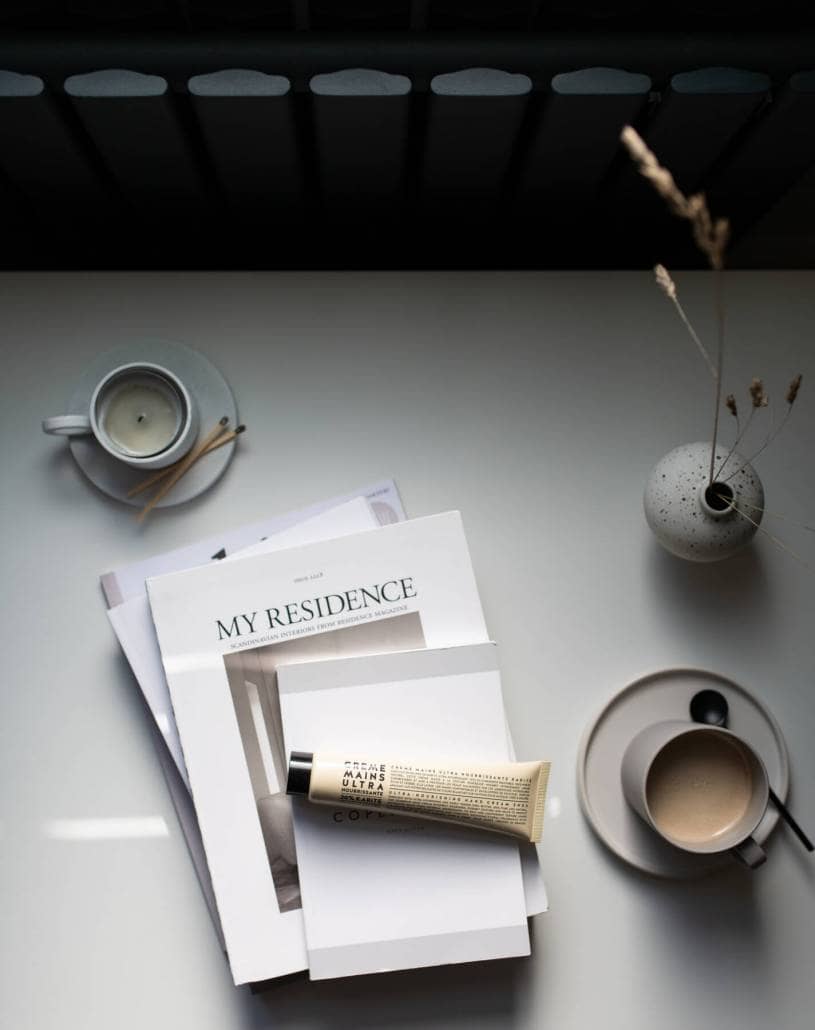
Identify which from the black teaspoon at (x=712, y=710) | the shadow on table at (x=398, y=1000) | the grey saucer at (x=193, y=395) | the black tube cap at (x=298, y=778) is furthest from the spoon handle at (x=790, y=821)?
the grey saucer at (x=193, y=395)

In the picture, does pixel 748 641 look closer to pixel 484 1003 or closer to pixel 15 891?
pixel 484 1003

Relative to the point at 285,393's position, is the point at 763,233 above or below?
above

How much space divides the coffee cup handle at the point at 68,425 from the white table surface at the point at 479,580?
0.20ft

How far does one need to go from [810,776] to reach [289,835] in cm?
43

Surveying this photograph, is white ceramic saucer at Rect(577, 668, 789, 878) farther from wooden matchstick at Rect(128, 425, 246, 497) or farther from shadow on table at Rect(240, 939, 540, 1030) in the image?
wooden matchstick at Rect(128, 425, 246, 497)

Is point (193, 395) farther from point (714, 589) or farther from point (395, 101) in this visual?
point (714, 589)

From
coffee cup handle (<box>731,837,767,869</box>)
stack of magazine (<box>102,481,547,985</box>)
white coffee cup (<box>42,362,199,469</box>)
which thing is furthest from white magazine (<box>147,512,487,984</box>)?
coffee cup handle (<box>731,837,767,869</box>)

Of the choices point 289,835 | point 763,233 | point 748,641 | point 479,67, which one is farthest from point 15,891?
point 763,233

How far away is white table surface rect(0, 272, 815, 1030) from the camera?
78 centimetres

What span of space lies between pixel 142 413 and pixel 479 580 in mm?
313

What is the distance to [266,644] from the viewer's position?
2.56 feet

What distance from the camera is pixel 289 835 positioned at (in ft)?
2.52

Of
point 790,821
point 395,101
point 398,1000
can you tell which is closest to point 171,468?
point 395,101

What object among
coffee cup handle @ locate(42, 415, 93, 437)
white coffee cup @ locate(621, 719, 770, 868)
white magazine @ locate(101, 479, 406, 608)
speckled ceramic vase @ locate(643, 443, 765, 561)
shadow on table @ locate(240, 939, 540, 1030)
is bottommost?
shadow on table @ locate(240, 939, 540, 1030)
